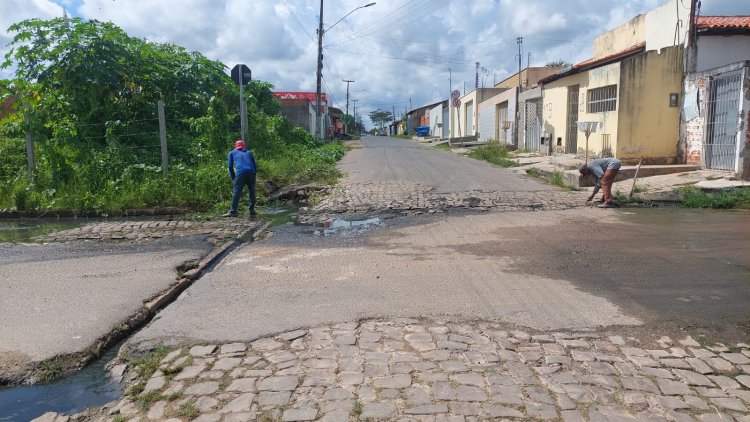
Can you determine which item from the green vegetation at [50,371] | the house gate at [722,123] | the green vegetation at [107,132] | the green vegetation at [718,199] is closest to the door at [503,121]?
the house gate at [722,123]

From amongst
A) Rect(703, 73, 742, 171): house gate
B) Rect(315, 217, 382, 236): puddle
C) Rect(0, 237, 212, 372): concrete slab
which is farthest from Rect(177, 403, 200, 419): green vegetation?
Rect(703, 73, 742, 171): house gate

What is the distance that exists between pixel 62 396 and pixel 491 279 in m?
3.88

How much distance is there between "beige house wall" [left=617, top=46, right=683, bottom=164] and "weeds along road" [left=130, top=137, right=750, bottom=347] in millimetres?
6418

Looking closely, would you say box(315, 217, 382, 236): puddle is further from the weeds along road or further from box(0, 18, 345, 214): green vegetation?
box(0, 18, 345, 214): green vegetation

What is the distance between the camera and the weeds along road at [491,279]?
4441mm

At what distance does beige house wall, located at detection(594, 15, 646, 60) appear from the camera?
60.4ft

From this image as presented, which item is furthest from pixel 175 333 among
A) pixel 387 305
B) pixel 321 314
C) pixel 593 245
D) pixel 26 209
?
pixel 26 209

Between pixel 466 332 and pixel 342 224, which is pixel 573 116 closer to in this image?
pixel 342 224

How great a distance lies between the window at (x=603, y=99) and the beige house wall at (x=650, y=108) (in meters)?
0.71

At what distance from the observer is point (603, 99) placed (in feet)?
53.8

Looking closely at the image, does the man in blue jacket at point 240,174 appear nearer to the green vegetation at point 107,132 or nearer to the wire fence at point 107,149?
the green vegetation at point 107,132

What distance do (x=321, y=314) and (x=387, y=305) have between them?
0.60 m

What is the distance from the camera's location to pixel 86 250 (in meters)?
7.39

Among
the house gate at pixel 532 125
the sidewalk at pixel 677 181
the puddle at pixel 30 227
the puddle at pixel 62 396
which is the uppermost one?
the house gate at pixel 532 125
